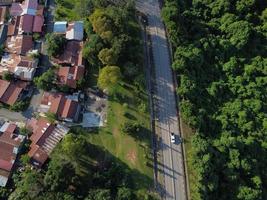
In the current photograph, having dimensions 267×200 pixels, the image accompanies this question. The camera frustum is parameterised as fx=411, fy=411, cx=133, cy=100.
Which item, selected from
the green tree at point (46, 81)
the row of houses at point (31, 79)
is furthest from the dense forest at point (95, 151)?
the row of houses at point (31, 79)

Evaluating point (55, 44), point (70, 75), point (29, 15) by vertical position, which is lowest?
point (70, 75)

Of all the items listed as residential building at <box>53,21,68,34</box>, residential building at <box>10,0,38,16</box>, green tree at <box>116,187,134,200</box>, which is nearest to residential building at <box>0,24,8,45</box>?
residential building at <box>10,0,38,16</box>

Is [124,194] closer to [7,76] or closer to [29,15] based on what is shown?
[7,76]

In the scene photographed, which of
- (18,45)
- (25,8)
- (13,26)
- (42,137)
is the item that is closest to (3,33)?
(13,26)

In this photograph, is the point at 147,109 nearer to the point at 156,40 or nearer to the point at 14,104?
the point at 156,40

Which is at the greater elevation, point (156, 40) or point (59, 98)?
point (156, 40)

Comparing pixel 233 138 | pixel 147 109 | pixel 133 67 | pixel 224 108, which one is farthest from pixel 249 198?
pixel 133 67
